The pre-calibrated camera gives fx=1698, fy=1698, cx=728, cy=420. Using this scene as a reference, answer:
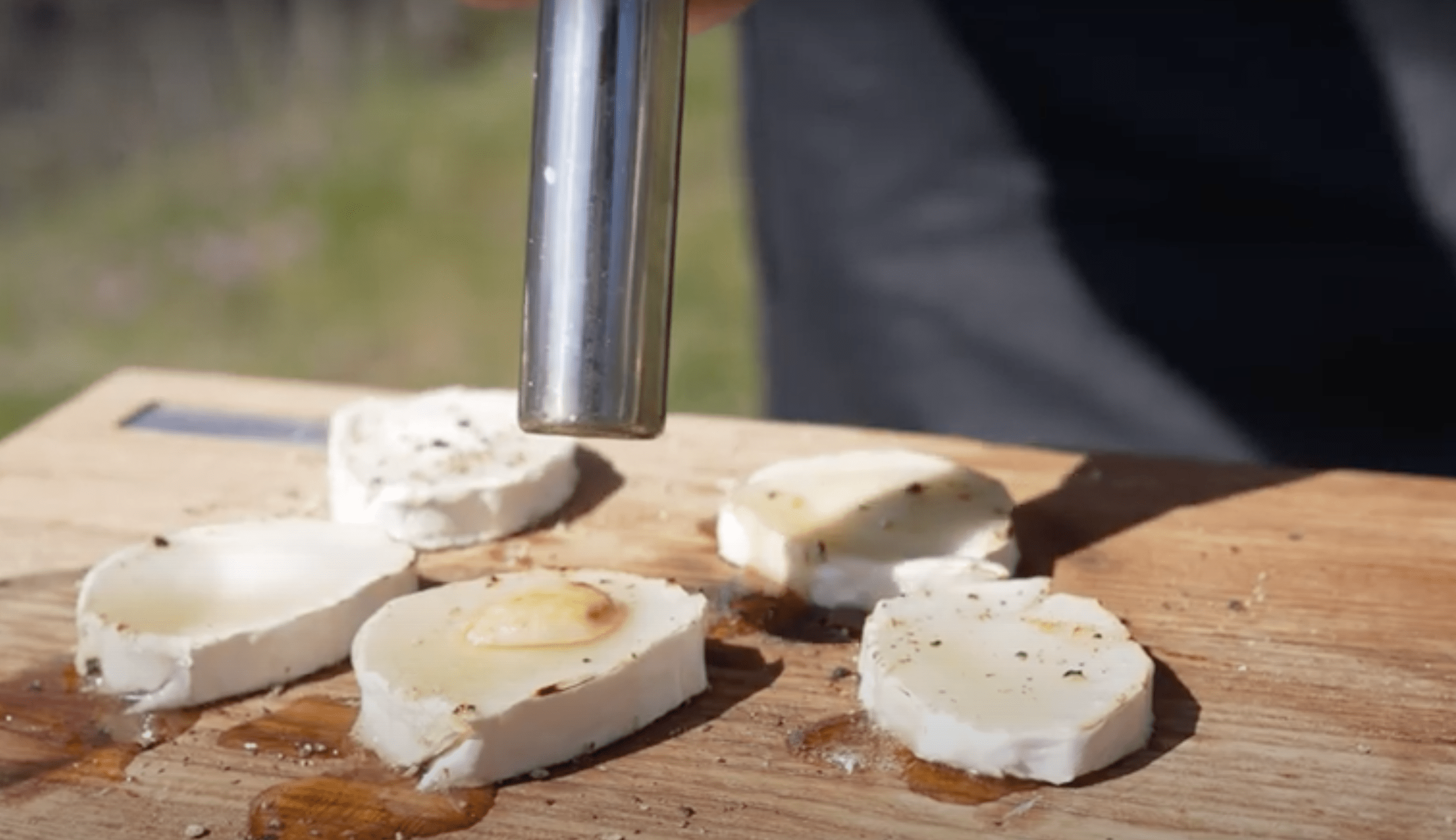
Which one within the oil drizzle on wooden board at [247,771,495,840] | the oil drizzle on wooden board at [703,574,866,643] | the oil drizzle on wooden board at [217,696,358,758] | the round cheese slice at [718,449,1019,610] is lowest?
the oil drizzle on wooden board at [247,771,495,840]

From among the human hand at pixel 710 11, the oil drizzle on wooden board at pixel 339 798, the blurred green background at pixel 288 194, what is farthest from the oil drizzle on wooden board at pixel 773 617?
the blurred green background at pixel 288 194

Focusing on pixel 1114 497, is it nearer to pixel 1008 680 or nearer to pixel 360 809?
pixel 1008 680

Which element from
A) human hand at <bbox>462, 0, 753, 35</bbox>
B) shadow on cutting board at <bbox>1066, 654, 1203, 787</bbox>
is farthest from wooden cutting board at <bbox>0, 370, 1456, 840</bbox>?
human hand at <bbox>462, 0, 753, 35</bbox>

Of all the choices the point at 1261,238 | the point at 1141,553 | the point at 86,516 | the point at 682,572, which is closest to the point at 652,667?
the point at 682,572

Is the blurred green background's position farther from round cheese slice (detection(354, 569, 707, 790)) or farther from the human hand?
round cheese slice (detection(354, 569, 707, 790))

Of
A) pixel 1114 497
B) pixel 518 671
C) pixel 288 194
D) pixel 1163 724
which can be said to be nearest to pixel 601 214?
pixel 518 671

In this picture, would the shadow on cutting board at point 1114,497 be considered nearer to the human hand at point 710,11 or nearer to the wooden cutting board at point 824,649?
the wooden cutting board at point 824,649
